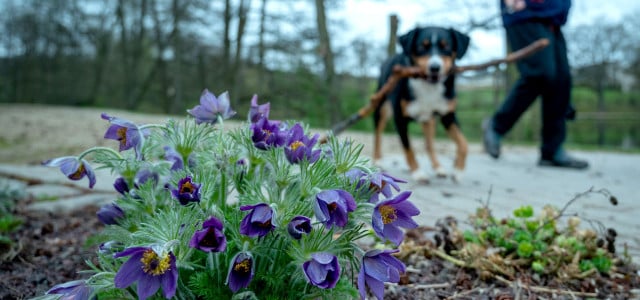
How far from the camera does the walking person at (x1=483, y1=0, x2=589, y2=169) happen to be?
5.05m

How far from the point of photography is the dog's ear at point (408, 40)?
4160mm

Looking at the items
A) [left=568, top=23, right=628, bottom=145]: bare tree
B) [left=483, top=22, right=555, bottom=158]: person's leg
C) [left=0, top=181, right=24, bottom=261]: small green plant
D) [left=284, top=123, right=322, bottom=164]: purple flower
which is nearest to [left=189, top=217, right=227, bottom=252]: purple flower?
[left=284, top=123, right=322, bottom=164]: purple flower

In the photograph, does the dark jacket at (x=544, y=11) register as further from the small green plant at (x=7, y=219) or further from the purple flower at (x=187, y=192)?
the purple flower at (x=187, y=192)

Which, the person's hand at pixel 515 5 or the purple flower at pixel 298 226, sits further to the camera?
the person's hand at pixel 515 5

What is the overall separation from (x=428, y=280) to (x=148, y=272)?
1141mm

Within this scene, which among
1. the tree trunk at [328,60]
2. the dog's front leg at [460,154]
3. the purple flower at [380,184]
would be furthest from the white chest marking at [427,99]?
the tree trunk at [328,60]

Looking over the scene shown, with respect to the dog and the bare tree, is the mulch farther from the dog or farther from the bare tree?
the bare tree

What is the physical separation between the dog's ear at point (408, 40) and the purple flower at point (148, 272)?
361cm

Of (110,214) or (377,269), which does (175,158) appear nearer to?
(110,214)

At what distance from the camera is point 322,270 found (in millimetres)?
928

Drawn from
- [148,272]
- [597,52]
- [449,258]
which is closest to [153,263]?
[148,272]

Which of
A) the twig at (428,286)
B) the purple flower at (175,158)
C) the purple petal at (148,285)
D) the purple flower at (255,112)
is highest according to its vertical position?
the purple flower at (255,112)

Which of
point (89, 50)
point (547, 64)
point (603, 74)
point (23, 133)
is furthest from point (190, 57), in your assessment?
point (603, 74)

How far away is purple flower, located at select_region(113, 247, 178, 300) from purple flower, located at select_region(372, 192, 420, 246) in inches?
16.0
